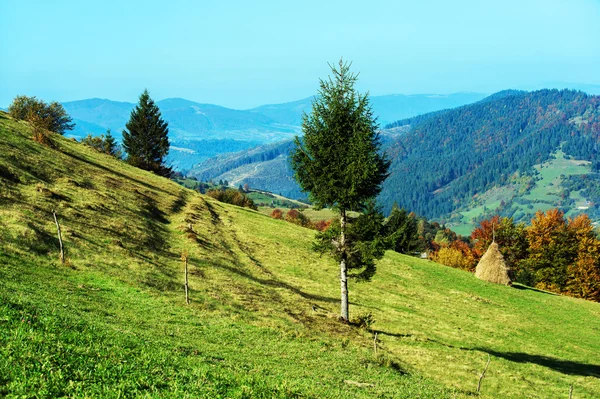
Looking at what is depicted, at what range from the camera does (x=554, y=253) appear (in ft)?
296

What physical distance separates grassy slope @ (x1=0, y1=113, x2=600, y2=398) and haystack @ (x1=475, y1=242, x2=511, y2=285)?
3.35 meters

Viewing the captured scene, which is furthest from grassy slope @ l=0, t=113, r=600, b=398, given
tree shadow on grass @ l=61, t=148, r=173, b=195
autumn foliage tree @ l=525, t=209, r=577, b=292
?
autumn foliage tree @ l=525, t=209, r=577, b=292

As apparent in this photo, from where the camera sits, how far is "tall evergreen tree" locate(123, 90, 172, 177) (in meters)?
94.9

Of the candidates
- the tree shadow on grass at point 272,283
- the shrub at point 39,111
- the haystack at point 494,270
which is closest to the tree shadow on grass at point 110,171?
the tree shadow on grass at point 272,283

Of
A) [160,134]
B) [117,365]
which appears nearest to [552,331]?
[117,365]

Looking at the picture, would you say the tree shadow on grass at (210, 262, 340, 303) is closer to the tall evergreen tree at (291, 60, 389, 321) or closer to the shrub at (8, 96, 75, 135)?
the tall evergreen tree at (291, 60, 389, 321)

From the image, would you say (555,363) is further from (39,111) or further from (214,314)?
(39,111)

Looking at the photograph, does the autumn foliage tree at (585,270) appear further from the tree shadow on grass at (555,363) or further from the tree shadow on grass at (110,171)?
the tree shadow on grass at (110,171)

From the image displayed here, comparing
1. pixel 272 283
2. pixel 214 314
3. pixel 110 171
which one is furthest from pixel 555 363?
pixel 110 171

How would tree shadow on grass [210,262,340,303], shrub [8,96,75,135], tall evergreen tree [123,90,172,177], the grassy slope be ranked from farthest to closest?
tall evergreen tree [123,90,172,177] → shrub [8,96,75,135] → tree shadow on grass [210,262,340,303] → the grassy slope

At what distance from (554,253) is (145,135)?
3545 inches

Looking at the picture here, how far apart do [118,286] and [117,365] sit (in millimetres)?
13941

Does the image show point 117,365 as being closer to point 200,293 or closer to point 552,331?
point 200,293

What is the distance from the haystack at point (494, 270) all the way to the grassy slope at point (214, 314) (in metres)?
3.35
